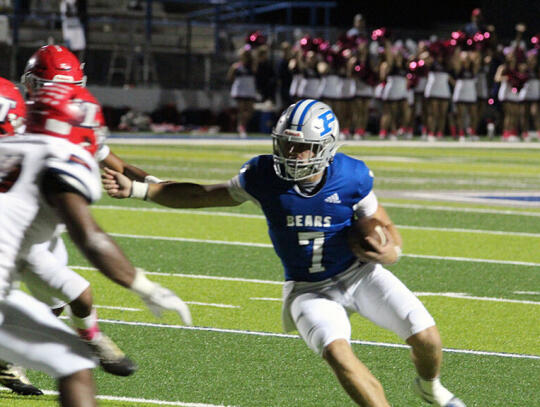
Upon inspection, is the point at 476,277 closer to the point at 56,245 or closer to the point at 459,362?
the point at 459,362

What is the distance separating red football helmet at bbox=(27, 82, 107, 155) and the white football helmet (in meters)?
0.93

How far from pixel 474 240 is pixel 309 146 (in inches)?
203

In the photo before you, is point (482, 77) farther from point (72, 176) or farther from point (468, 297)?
point (72, 176)

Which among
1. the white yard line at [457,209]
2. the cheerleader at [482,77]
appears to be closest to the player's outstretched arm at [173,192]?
the white yard line at [457,209]

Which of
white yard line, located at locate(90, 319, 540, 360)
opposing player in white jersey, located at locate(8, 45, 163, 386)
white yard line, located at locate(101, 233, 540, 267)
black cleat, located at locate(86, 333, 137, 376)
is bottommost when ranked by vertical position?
white yard line, located at locate(101, 233, 540, 267)

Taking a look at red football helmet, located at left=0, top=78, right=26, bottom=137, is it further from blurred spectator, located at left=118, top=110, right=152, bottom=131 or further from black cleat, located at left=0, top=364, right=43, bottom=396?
blurred spectator, located at left=118, top=110, right=152, bottom=131

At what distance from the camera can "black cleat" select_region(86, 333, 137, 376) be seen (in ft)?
14.9

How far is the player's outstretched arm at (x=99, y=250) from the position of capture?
322 cm

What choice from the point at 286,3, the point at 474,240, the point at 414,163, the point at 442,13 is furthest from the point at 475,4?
the point at 474,240

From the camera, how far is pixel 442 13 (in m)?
30.8

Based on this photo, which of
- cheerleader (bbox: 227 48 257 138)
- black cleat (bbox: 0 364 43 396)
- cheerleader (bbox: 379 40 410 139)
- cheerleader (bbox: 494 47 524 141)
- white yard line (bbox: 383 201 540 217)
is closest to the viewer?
black cleat (bbox: 0 364 43 396)

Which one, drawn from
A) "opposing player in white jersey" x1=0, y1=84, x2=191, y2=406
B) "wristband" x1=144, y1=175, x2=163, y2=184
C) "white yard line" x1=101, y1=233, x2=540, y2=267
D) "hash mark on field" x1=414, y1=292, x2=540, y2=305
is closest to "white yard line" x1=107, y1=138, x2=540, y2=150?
"white yard line" x1=101, y1=233, x2=540, y2=267

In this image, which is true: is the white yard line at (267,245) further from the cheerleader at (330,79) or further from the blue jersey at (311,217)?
the cheerleader at (330,79)

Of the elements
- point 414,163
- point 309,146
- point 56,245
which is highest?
point 309,146
